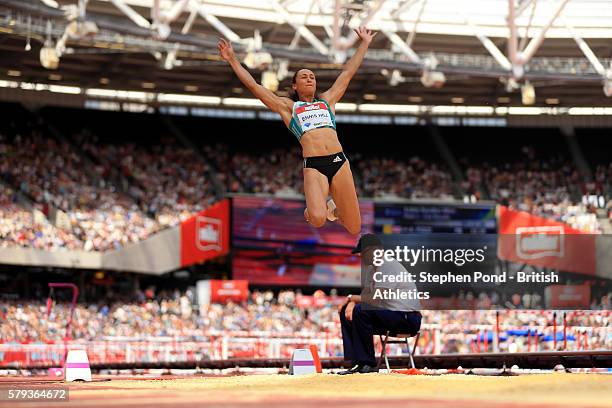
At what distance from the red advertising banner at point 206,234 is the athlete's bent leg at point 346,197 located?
2468 centimetres

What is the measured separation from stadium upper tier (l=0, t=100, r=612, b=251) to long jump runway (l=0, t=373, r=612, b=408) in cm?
2396

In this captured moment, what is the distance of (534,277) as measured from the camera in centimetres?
1262

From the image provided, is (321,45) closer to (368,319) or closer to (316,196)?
(368,319)

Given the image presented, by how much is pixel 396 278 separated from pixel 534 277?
6.26 ft

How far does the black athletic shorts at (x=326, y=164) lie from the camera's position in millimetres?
10820

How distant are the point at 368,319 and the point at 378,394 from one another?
14.0ft

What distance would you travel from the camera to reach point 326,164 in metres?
10.9

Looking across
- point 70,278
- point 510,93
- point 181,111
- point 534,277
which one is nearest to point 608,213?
point 510,93

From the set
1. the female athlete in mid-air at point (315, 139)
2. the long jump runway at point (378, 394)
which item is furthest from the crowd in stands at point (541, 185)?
the long jump runway at point (378, 394)

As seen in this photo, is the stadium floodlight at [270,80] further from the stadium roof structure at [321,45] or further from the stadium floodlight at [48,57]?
the stadium floodlight at [48,57]

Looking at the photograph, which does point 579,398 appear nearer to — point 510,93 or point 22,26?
point 22,26

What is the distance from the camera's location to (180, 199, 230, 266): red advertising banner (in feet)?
117

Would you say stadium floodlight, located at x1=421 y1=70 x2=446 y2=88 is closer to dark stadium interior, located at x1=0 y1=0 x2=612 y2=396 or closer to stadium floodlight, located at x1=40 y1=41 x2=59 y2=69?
dark stadium interior, located at x1=0 y1=0 x2=612 y2=396

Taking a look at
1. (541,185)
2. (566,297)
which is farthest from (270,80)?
(566,297)
